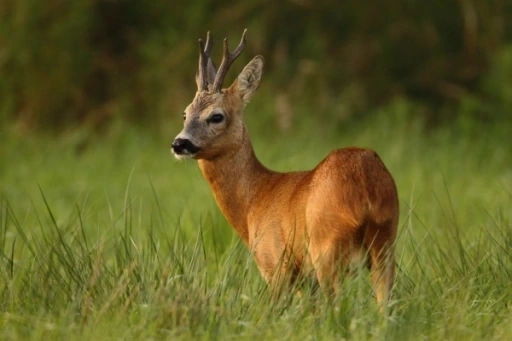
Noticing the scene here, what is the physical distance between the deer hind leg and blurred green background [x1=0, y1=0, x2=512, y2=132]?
776cm

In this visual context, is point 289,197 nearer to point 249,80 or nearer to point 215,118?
point 215,118

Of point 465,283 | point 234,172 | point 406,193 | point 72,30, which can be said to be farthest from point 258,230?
point 72,30

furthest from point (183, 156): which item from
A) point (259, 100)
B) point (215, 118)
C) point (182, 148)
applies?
point (259, 100)

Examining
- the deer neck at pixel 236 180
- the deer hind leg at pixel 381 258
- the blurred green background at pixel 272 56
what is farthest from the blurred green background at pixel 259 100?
the deer hind leg at pixel 381 258

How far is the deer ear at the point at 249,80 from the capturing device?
642cm

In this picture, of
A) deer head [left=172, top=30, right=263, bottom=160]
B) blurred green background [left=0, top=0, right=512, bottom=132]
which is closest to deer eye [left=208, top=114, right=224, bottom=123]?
deer head [left=172, top=30, right=263, bottom=160]

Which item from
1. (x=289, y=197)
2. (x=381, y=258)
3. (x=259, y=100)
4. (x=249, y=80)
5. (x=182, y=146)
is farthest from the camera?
(x=259, y=100)

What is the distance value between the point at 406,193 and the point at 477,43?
5443 millimetres

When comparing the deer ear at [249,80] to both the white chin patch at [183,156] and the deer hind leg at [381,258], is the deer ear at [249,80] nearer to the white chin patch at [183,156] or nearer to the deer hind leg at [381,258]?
the white chin patch at [183,156]

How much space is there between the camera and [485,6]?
1409cm

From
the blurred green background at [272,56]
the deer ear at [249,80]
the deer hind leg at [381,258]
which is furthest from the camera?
the blurred green background at [272,56]

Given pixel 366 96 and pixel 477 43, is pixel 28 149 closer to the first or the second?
pixel 366 96

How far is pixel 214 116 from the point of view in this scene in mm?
6125

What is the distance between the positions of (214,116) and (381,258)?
1.47m
